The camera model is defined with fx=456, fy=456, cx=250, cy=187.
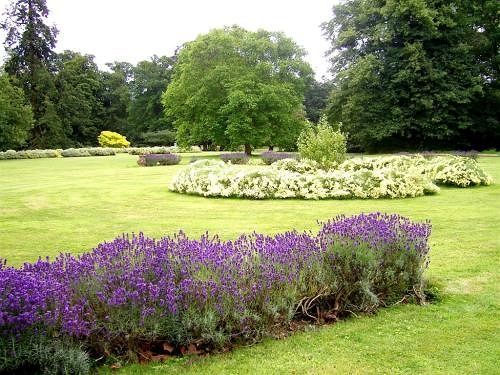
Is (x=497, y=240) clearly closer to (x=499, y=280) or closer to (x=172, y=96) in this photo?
(x=499, y=280)

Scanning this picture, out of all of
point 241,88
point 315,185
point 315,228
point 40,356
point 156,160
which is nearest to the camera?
point 40,356

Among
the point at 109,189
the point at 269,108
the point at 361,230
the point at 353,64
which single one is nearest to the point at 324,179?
the point at 109,189

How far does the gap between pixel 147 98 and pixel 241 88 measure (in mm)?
38682

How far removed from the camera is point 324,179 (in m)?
13.4

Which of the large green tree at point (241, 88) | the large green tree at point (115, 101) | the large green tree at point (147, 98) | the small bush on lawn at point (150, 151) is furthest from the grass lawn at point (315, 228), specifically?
the large green tree at point (115, 101)

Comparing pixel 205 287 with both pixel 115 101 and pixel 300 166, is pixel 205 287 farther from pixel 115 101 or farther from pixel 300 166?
pixel 115 101

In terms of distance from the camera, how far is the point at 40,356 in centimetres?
314

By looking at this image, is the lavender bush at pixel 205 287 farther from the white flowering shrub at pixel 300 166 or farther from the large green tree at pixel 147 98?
the large green tree at pixel 147 98

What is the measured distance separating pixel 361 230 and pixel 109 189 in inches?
463

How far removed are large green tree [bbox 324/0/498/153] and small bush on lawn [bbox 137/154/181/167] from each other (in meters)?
15.9

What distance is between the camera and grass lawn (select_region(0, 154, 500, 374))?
3.60 m

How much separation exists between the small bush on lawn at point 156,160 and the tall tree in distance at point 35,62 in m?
28.2

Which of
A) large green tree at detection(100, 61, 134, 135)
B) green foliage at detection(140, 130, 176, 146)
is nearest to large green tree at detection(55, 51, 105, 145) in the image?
large green tree at detection(100, 61, 134, 135)

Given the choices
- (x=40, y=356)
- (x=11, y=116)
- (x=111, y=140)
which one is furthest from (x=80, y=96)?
(x=40, y=356)
